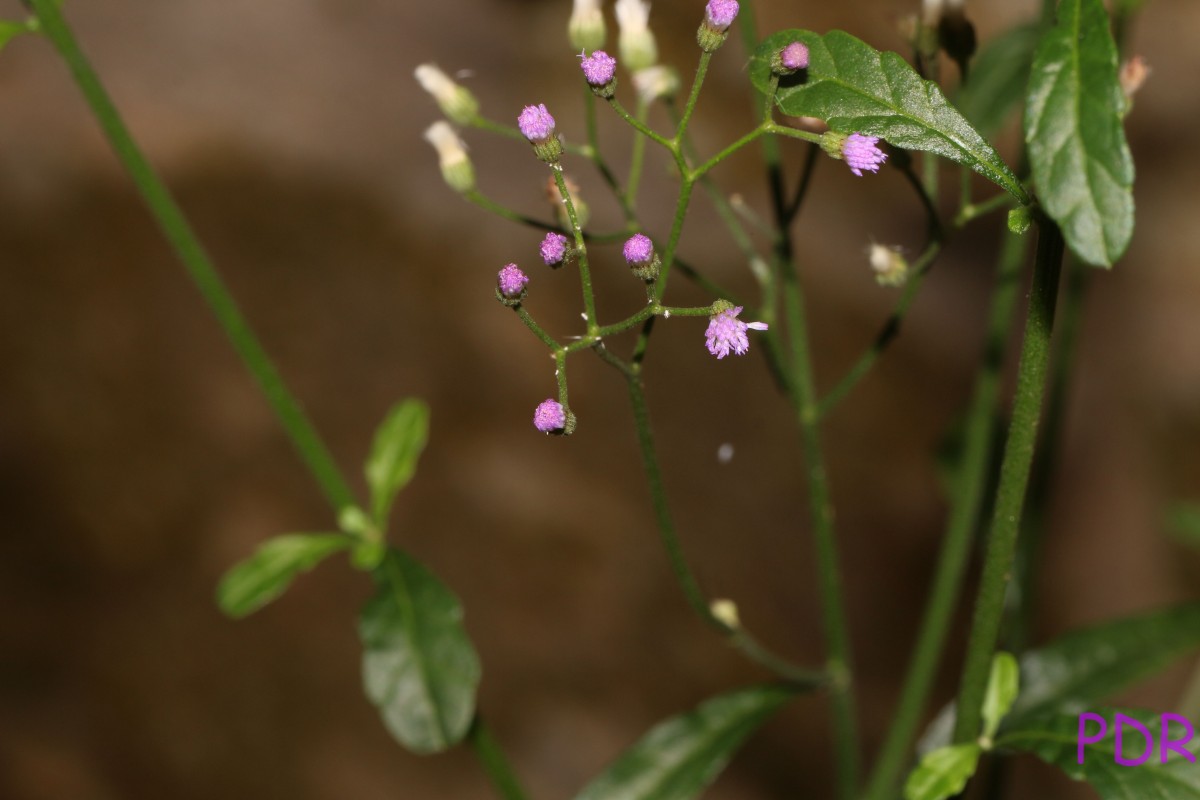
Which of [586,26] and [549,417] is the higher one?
[586,26]

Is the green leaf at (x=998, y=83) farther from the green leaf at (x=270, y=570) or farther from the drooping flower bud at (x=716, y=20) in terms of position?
the green leaf at (x=270, y=570)

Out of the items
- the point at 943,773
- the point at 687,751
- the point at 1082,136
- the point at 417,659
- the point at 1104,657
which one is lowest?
the point at 1104,657

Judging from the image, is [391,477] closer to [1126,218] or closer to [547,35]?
[1126,218]

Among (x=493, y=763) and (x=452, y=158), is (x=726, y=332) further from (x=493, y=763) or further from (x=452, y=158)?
(x=493, y=763)

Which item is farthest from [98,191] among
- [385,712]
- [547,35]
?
[385,712]

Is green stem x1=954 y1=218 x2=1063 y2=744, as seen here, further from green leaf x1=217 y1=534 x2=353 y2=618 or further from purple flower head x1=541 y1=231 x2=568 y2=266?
green leaf x1=217 y1=534 x2=353 y2=618

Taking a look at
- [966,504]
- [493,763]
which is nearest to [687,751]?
[493,763]

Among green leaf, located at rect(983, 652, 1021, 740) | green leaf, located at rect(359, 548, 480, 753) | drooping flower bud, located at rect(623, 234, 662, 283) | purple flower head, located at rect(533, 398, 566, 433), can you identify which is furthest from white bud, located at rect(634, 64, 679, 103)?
green leaf, located at rect(983, 652, 1021, 740)
